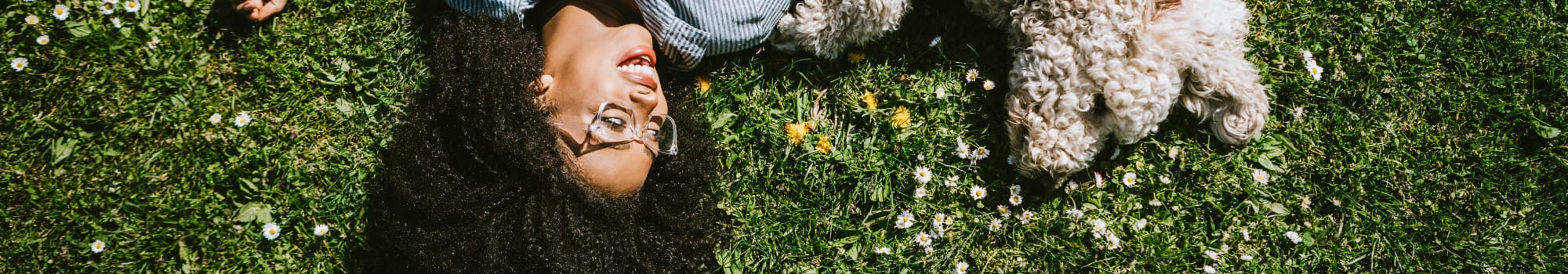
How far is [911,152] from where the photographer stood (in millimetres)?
3396

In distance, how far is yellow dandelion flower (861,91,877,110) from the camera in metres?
3.42

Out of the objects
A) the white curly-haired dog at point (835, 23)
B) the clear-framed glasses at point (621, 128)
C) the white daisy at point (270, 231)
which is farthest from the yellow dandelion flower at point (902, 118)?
the white daisy at point (270, 231)

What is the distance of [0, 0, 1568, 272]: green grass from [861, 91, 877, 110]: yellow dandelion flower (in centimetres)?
3

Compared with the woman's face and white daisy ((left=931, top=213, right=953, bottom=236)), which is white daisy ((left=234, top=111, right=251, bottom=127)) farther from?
white daisy ((left=931, top=213, right=953, bottom=236))

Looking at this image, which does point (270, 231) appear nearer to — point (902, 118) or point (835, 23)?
point (835, 23)

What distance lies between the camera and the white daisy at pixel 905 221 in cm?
333

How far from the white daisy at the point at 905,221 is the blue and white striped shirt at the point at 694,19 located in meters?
0.96

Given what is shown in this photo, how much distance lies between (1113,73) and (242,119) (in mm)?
3453

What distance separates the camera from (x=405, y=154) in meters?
2.95

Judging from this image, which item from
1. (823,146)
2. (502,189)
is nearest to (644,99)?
(502,189)

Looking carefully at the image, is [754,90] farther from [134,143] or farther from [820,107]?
[134,143]

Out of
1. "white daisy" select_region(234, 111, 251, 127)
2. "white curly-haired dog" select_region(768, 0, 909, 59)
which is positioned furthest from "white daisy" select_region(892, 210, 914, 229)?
"white daisy" select_region(234, 111, 251, 127)

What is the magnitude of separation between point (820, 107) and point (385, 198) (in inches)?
70.1

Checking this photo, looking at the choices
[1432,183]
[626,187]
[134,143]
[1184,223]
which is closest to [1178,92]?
[1184,223]
